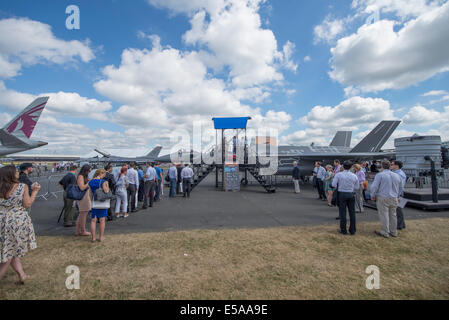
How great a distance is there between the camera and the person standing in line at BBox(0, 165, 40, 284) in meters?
2.64

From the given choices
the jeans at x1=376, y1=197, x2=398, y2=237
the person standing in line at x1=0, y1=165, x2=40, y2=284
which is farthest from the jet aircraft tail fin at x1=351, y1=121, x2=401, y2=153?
the person standing in line at x1=0, y1=165, x2=40, y2=284

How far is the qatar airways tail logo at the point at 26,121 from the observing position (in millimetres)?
13539

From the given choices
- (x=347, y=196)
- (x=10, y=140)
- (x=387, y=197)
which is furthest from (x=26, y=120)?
(x=387, y=197)

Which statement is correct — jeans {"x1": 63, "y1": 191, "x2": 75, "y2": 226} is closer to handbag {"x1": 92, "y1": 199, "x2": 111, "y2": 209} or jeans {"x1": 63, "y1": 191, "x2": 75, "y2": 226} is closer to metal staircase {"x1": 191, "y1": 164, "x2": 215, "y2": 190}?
handbag {"x1": 92, "y1": 199, "x2": 111, "y2": 209}

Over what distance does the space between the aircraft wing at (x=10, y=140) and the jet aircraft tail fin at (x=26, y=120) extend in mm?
272

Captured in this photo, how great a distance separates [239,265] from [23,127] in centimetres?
1885

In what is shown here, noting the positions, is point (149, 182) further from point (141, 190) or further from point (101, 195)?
point (101, 195)

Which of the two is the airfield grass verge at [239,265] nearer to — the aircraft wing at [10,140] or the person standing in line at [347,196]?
the person standing in line at [347,196]

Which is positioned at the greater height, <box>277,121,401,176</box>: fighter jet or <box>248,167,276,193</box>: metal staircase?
<box>277,121,401,176</box>: fighter jet

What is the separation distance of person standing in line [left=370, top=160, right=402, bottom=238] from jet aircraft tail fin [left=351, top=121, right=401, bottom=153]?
17.1 m

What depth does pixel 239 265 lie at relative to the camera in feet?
10.9

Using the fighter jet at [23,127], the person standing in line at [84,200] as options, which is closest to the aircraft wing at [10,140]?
the fighter jet at [23,127]

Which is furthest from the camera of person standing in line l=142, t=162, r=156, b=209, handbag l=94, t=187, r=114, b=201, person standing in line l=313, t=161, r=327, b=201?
person standing in line l=313, t=161, r=327, b=201
